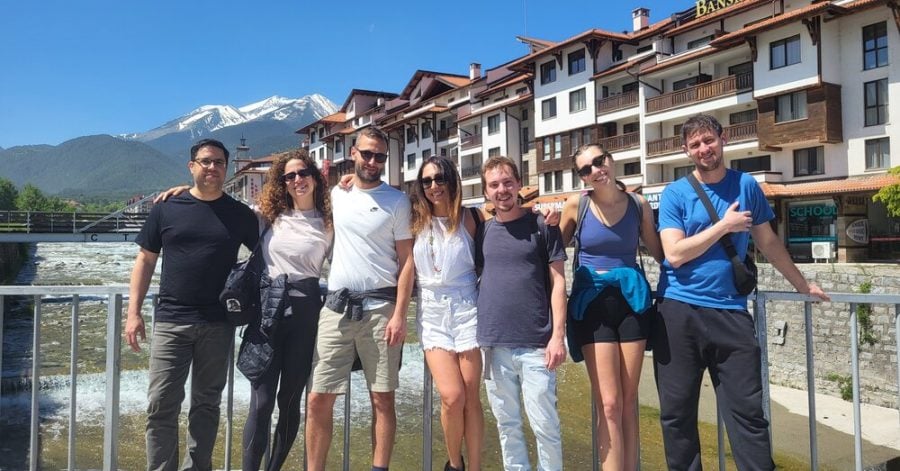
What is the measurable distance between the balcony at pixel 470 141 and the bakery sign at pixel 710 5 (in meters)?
18.7

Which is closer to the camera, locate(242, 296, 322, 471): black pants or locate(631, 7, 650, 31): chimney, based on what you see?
locate(242, 296, 322, 471): black pants

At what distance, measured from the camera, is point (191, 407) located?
371 centimetres

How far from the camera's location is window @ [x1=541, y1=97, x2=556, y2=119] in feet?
125

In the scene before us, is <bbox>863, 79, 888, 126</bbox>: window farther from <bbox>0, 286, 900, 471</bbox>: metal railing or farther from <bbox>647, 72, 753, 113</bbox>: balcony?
<bbox>0, 286, 900, 471</bbox>: metal railing

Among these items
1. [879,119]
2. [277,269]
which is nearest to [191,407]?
[277,269]

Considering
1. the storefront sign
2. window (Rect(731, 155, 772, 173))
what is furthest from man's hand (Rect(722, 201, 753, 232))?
window (Rect(731, 155, 772, 173))

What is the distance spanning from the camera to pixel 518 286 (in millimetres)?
3389

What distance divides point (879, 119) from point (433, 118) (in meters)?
34.0

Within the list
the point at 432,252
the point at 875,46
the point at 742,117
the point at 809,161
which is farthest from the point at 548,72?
the point at 432,252

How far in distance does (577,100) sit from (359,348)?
35.2 meters

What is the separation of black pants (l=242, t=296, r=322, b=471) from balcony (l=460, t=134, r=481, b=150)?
139 feet

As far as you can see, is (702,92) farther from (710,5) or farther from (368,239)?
(368,239)

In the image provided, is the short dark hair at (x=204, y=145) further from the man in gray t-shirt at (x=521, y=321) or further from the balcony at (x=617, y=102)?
the balcony at (x=617, y=102)

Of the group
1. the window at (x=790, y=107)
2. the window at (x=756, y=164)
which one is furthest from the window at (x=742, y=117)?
the window at (x=756, y=164)
